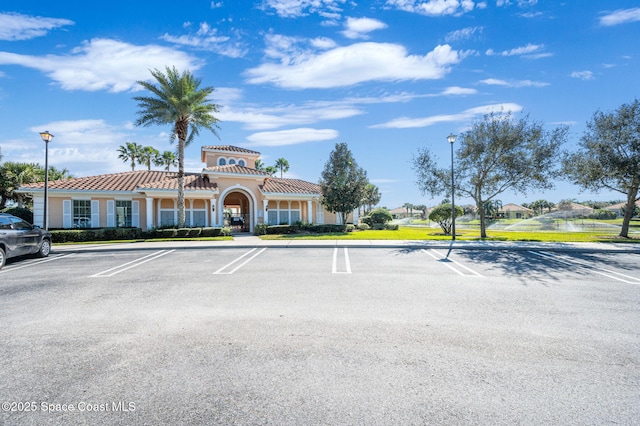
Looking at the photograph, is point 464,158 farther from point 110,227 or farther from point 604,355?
point 110,227

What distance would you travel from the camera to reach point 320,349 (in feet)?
13.5

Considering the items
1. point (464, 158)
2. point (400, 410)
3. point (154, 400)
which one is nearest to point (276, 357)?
point (154, 400)

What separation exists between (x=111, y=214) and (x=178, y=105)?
9.16 meters

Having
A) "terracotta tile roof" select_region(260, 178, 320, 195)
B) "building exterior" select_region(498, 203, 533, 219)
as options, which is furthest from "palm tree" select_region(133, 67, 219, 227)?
"building exterior" select_region(498, 203, 533, 219)

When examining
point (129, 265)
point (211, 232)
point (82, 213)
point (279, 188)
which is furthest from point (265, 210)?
point (129, 265)

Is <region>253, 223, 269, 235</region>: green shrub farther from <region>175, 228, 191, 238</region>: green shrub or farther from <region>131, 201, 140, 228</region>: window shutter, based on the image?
<region>131, 201, 140, 228</region>: window shutter

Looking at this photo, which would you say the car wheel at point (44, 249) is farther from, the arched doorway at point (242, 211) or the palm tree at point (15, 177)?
the palm tree at point (15, 177)

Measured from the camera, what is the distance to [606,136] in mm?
21016

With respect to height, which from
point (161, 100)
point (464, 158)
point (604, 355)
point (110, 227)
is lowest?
point (604, 355)

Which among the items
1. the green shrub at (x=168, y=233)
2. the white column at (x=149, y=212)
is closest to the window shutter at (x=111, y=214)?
the white column at (x=149, y=212)

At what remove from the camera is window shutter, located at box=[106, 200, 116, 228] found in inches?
888

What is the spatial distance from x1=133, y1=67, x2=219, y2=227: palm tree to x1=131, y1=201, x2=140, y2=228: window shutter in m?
3.74

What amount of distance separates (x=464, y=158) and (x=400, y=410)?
21.8 m

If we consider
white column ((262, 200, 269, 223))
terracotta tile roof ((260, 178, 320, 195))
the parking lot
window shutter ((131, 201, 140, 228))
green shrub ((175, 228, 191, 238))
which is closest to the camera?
the parking lot
